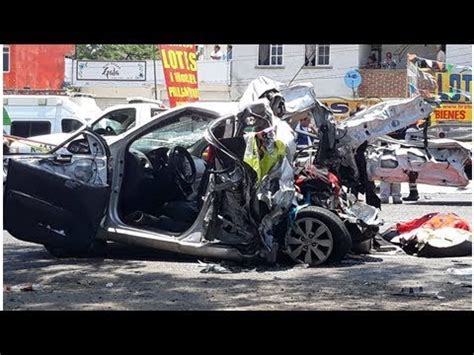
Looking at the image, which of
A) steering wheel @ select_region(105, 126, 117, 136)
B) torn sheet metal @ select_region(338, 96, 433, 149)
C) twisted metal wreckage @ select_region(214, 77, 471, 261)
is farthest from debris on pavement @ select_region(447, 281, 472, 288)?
steering wheel @ select_region(105, 126, 117, 136)

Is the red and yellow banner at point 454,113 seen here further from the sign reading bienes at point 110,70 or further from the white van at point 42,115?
the white van at point 42,115

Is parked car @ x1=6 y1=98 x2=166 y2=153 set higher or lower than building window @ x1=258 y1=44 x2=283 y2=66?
lower

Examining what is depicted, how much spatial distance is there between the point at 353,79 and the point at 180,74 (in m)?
13.7

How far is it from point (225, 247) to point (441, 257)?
8.19 ft

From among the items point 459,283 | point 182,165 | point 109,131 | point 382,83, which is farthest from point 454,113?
point 459,283

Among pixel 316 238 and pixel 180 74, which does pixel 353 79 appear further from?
pixel 316 238

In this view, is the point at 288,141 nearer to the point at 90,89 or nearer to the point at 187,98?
the point at 187,98

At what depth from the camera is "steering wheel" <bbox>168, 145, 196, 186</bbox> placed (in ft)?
33.3

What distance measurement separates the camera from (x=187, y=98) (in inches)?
936

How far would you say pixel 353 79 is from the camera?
3578cm

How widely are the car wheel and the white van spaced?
10.8 metres

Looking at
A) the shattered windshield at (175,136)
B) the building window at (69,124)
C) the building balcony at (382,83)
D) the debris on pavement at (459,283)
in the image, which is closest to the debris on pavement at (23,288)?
the shattered windshield at (175,136)

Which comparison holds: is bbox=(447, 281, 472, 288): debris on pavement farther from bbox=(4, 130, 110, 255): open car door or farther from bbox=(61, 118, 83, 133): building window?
bbox=(61, 118, 83, 133): building window
